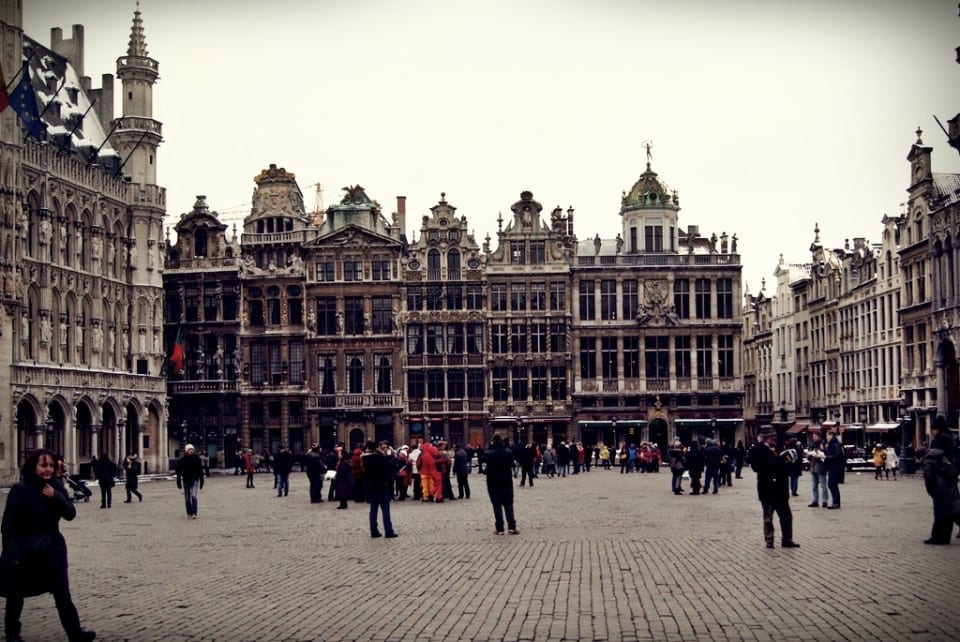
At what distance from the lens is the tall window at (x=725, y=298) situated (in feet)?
278

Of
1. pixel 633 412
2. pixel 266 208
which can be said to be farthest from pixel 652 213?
pixel 266 208

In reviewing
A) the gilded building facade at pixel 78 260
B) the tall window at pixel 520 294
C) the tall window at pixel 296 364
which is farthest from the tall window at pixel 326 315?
the gilded building facade at pixel 78 260

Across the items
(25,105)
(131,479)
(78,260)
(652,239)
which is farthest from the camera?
(652,239)

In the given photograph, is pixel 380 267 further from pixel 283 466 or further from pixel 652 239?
pixel 283 466

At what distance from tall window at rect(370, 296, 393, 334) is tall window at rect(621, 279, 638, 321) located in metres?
14.6

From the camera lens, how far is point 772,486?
20672 mm

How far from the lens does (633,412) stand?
3324 inches

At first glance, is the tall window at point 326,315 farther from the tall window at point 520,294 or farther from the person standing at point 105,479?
the person standing at point 105,479

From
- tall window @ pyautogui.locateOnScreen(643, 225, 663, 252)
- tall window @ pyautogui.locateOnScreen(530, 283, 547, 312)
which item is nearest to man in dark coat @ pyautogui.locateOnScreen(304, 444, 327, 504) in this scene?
tall window @ pyautogui.locateOnScreen(530, 283, 547, 312)

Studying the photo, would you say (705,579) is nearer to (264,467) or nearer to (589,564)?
(589,564)

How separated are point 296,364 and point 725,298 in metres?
27.2

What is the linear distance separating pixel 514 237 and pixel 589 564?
66.7 m

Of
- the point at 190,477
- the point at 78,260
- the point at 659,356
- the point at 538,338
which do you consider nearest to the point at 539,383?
the point at 538,338

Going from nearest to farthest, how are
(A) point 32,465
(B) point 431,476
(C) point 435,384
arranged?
(A) point 32,465 < (B) point 431,476 < (C) point 435,384
